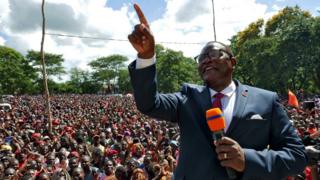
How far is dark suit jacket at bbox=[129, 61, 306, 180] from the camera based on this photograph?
1.54 m

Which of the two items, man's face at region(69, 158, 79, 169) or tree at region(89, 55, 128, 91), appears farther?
tree at region(89, 55, 128, 91)

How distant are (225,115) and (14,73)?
2159 inches

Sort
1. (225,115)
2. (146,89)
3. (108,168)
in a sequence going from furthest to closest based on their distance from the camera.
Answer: (108,168)
(225,115)
(146,89)

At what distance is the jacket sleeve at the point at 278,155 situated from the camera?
4.99ft

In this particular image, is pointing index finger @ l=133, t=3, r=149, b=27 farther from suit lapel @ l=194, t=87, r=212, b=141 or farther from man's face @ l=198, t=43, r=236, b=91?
suit lapel @ l=194, t=87, r=212, b=141

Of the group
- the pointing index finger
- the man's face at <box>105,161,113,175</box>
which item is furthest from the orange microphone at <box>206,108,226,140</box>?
the man's face at <box>105,161,113,175</box>

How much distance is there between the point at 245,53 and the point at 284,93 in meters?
4.97

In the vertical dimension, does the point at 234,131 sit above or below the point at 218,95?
below

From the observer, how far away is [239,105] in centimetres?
169

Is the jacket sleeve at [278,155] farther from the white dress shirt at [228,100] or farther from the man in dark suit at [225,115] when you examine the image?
the white dress shirt at [228,100]

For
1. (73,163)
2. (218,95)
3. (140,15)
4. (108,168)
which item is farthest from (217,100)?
(73,163)

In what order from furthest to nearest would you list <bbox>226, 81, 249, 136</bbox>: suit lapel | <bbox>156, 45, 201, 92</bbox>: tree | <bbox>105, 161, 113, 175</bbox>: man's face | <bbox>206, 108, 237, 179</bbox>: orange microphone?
<bbox>156, 45, 201, 92</bbox>: tree → <bbox>105, 161, 113, 175</bbox>: man's face → <bbox>226, 81, 249, 136</bbox>: suit lapel → <bbox>206, 108, 237, 179</bbox>: orange microphone

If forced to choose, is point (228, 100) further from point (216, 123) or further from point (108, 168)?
point (108, 168)

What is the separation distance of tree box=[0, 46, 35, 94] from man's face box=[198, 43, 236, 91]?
174 ft
